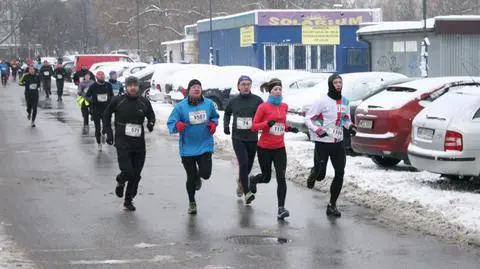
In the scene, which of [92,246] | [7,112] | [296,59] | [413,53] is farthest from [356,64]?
[92,246]

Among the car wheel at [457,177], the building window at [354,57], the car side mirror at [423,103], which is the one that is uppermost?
the building window at [354,57]

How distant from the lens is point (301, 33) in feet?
155

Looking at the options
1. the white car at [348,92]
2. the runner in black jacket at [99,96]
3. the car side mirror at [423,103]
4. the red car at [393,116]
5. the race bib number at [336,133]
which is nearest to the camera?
the race bib number at [336,133]

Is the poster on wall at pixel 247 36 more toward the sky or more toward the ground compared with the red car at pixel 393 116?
more toward the sky

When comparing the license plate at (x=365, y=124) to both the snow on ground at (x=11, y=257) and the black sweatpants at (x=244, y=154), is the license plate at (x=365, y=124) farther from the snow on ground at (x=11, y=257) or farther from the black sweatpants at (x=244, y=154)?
the snow on ground at (x=11, y=257)

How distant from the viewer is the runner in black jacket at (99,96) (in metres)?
19.0

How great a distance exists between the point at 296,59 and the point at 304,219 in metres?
37.1

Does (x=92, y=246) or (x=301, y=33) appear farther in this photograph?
(x=301, y=33)

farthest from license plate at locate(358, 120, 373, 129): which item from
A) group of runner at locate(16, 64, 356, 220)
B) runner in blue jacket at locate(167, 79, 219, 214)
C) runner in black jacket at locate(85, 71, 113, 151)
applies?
runner in black jacket at locate(85, 71, 113, 151)

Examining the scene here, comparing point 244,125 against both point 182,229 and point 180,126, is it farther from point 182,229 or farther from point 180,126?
point 182,229


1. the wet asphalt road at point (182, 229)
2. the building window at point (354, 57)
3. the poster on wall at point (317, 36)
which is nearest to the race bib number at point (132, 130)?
the wet asphalt road at point (182, 229)

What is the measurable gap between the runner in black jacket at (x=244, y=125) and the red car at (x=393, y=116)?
3257 mm

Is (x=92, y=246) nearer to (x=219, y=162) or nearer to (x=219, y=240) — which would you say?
(x=219, y=240)

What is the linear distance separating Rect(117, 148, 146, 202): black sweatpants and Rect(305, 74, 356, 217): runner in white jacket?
2.21 m
